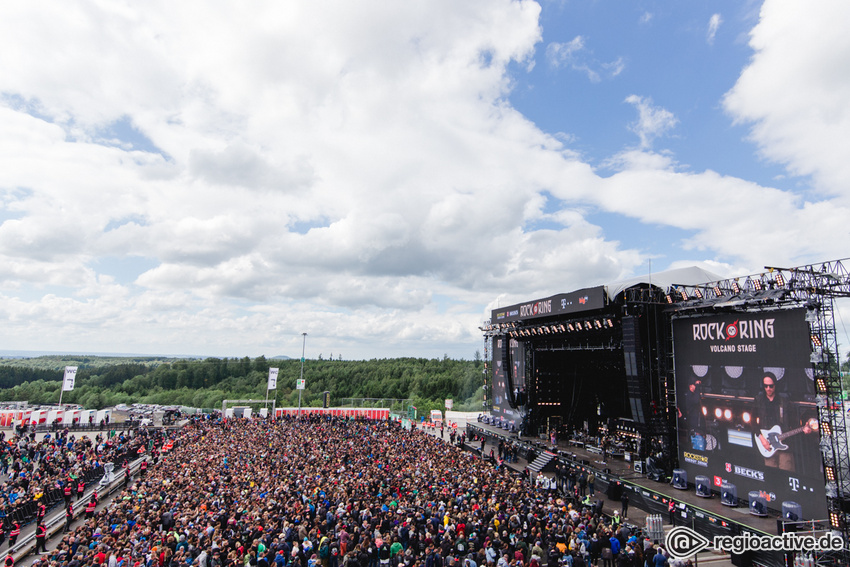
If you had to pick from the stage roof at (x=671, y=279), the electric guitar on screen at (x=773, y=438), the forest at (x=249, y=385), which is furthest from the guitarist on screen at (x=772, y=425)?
the forest at (x=249, y=385)

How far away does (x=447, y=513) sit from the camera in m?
12.4

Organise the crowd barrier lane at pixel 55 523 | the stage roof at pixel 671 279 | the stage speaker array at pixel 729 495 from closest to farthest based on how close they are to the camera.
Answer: the crowd barrier lane at pixel 55 523 < the stage speaker array at pixel 729 495 < the stage roof at pixel 671 279

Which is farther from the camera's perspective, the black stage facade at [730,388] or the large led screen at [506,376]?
the large led screen at [506,376]

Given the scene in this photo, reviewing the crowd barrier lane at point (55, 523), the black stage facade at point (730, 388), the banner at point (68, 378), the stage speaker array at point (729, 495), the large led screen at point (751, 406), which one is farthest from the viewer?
the banner at point (68, 378)

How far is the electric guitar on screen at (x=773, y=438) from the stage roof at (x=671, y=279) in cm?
652

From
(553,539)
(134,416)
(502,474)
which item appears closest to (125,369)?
(134,416)

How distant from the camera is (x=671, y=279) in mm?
20062

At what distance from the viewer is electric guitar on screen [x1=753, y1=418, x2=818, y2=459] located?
1410cm

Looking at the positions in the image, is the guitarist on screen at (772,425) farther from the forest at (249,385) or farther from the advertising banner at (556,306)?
the forest at (249,385)

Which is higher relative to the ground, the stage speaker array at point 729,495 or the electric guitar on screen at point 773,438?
the electric guitar on screen at point 773,438

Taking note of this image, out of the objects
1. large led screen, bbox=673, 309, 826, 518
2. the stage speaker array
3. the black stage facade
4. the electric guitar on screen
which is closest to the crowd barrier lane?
the black stage facade

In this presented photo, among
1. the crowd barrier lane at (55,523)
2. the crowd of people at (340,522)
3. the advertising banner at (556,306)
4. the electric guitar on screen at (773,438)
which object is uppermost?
the advertising banner at (556,306)

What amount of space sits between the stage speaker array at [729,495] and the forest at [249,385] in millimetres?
36463

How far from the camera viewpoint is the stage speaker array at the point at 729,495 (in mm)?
15453
